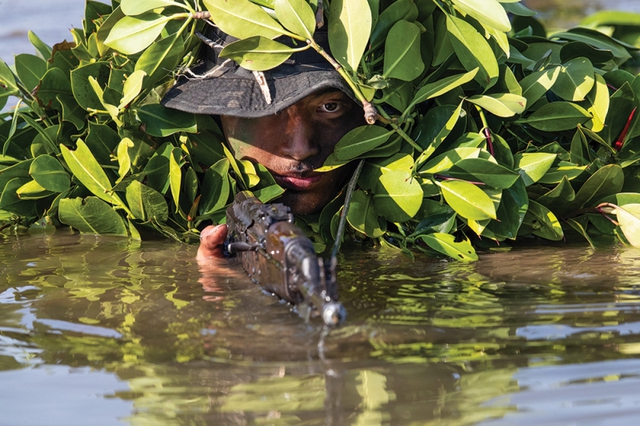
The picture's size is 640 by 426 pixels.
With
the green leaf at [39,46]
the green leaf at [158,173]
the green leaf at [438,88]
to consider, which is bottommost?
the green leaf at [158,173]

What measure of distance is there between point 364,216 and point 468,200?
0.38m

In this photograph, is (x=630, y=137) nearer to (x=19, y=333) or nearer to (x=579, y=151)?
(x=579, y=151)

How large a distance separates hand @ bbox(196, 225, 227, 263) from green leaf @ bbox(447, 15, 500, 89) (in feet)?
3.25

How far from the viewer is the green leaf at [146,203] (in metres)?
2.77

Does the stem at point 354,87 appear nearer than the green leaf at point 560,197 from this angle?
Yes

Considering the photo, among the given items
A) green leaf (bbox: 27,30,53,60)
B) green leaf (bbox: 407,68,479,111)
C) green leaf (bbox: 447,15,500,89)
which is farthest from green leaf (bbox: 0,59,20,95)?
green leaf (bbox: 447,15,500,89)

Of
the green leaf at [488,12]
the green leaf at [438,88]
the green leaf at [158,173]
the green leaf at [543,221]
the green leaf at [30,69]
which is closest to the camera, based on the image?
the green leaf at [488,12]

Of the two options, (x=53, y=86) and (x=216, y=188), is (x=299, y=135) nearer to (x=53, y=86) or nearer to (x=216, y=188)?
(x=216, y=188)

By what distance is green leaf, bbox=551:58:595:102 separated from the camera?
2752 millimetres

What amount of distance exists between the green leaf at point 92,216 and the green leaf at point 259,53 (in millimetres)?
888

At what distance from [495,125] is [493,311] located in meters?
0.93

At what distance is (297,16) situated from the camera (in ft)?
8.00

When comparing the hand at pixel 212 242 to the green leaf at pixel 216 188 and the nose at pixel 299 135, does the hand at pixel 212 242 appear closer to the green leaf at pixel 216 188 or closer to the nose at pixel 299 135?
the green leaf at pixel 216 188

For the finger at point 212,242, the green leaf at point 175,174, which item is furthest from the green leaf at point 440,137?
the green leaf at point 175,174
